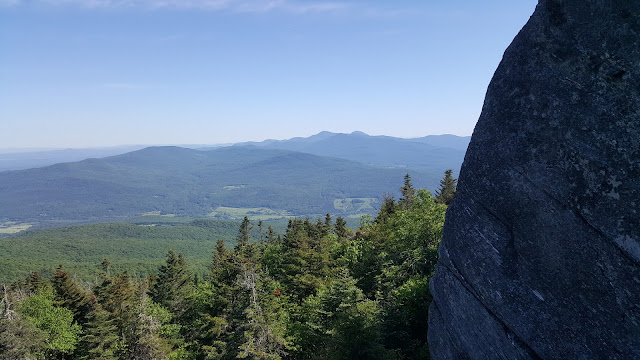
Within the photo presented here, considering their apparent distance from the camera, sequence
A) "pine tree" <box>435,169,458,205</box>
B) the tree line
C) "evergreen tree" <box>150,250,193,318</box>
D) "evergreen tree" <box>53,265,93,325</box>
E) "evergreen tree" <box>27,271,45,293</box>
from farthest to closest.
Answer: "pine tree" <box>435,169,458,205</box>
"evergreen tree" <box>27,271,45,293</box>
"evergreen tree" <box>150,250,193,318</box>
"evergreen tree" <box>53,265,93,325</box>
the tree line

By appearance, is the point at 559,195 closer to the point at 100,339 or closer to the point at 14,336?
the point at 14,336

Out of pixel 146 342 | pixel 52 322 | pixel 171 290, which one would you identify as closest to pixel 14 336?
pixel 52 322

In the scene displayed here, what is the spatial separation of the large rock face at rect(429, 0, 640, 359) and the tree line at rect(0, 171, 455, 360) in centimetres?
904

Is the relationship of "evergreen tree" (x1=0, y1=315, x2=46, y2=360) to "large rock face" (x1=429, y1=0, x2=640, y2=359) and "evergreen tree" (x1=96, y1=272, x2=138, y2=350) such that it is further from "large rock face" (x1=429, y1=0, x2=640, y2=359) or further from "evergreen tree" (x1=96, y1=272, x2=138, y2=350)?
"large rock face" (x1=429, y1=0, x2=640, y2=359)

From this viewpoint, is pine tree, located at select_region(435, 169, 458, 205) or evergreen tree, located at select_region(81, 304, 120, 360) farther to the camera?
pine tree, located at select_region(435, 169, 458, 205)

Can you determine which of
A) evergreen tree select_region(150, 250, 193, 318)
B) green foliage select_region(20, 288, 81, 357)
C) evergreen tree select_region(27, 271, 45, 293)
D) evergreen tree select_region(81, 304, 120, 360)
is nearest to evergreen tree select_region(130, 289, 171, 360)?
evergreen tree select_region(81, 304, 120, 360)

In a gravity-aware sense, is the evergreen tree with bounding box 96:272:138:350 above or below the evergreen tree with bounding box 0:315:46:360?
below

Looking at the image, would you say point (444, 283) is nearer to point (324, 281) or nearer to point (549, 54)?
point (549, 54)

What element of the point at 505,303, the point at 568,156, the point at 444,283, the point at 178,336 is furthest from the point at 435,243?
the point at 178,336

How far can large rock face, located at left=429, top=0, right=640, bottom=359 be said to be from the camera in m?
6.22

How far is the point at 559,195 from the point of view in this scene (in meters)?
7.04

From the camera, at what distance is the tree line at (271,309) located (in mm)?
19516

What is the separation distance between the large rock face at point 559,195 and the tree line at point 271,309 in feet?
29.7

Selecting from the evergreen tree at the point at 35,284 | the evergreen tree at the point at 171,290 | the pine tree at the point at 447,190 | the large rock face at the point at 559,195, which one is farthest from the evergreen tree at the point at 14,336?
the pine tree at the point at 447,190
